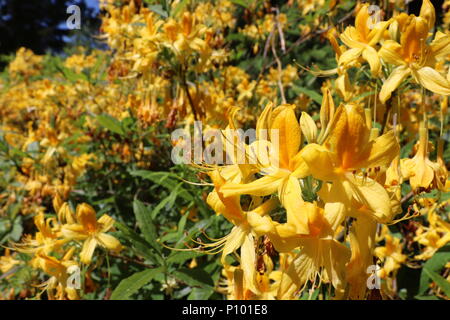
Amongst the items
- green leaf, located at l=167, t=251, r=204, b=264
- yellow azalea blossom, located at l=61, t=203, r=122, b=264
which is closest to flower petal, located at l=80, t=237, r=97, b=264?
yellow azalea blossom, located at l=61, t=203, r=122, b=264

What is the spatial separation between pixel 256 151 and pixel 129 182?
7.26ft

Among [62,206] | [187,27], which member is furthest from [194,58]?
[62,206]

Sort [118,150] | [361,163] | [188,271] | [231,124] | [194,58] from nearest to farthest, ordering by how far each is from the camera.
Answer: [361,163]
[231,124]
[188,271]
[194,58]
[118,150]

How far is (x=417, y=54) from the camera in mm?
1206

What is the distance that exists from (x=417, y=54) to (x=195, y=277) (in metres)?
1.29

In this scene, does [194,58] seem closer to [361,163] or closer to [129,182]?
[129,182]

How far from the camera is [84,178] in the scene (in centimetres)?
332

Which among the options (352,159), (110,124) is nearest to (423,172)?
Result: (352,159)

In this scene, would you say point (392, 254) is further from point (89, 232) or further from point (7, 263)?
point (7, 263)

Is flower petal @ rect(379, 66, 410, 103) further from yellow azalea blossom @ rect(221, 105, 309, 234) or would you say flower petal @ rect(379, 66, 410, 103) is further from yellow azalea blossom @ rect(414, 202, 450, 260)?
yellow azalea blossom @ rect(414, 202, 450, 260)

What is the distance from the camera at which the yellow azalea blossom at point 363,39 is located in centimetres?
126

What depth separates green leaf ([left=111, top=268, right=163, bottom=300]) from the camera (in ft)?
4.96

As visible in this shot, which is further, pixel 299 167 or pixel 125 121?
pixel 125 121

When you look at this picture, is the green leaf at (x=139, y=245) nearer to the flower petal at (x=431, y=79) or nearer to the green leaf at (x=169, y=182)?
the green leaf at (x=169, y=182)
